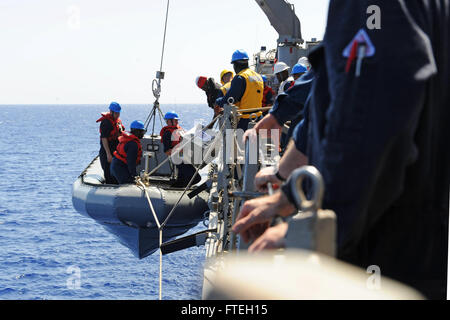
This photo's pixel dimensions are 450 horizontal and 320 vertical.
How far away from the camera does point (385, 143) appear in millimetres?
1077

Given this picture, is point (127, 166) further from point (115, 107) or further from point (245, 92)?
point (245, 92)

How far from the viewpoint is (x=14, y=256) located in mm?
20500

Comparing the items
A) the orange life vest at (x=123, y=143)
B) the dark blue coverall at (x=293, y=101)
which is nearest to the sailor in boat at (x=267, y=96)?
the orange life vest at (x=123, y=143)

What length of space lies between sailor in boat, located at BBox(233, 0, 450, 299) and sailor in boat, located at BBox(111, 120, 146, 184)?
7.71 m

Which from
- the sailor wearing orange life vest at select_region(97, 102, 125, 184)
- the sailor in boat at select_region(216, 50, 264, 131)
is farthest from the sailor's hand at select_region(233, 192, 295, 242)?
the sailor wearing orange life vest at select_region(97, 102, 125, 184)

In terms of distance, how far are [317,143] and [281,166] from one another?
421 mm

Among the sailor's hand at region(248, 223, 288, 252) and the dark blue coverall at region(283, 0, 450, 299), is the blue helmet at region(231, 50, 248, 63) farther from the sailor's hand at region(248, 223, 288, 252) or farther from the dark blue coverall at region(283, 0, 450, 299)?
the sailor's hand at region(248, 223, 288, 252)

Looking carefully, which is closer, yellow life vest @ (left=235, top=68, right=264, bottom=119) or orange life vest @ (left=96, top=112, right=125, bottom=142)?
yellow life vest @ (left=235, top=68, right=264, bottom=119)

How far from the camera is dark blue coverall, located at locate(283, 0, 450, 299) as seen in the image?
3.57 ft

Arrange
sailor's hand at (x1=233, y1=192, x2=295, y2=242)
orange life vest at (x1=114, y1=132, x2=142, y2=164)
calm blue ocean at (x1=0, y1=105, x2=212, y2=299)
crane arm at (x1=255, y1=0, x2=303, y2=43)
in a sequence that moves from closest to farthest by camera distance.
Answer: sailor's hand at (x1=233, y1=192, x2=295, y2=242) → orange life vest at (x1=114, y1=132, x2=142, y2=164) → crane arm at (x1=255, y1=0, x2=303, y2=43) → calm blue ocean at (x1=0, y1=105, x2=212, y2=299)

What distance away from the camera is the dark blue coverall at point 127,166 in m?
9.01

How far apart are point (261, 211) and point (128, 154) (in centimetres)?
796

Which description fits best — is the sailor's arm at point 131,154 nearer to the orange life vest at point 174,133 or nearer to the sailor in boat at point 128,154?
the sailor in boat at point 128,154

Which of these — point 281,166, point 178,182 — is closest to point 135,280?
point 178,182
